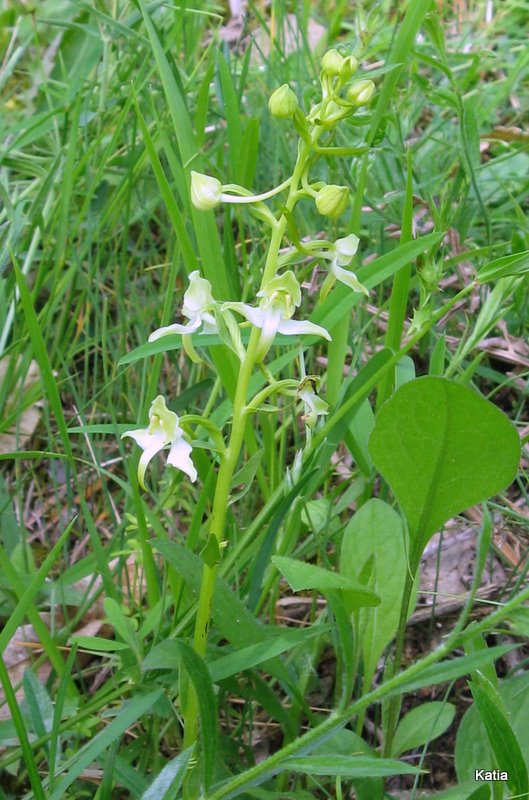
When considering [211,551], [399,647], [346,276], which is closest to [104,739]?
[211,551]

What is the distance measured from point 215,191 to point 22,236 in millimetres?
913

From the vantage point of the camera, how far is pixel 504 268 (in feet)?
3.23

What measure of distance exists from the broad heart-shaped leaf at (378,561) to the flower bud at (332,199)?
394 millimetres

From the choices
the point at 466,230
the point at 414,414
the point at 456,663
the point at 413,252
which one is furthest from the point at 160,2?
the point at 456,663

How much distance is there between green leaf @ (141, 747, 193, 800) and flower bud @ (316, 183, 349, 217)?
2.02ft

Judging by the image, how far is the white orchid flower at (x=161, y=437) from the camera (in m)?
0.91

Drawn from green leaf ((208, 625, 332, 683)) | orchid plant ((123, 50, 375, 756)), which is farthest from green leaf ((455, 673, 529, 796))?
orchid plant ((123, 50, 375, 756))

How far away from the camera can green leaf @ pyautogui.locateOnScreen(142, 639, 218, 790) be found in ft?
2.65

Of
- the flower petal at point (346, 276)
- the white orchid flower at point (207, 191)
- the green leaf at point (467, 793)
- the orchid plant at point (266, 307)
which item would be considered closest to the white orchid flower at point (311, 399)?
the orchid plant at point (266, 307)

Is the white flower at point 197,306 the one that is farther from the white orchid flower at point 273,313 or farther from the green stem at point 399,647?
the green stem at point 399,647

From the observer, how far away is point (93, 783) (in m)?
1.09

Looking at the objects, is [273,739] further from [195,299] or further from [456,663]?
[195,299]

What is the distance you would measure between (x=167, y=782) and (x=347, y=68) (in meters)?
0.81

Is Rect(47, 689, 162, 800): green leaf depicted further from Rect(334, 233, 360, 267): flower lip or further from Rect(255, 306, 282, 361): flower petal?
Rect(334, 233, 360, 267): flower lip
